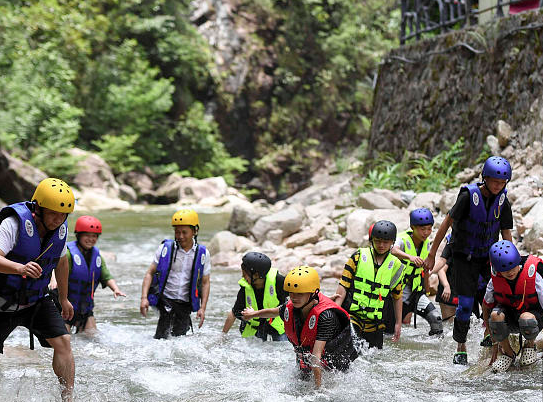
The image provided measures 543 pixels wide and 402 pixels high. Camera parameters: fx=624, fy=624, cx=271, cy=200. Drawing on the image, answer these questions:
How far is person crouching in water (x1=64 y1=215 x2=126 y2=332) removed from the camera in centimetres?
571

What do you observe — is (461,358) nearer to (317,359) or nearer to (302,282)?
(317,359)

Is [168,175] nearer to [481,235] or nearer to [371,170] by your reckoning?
[371,170]

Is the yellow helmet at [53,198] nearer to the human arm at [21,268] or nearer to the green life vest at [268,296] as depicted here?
the human arm at [21,268]

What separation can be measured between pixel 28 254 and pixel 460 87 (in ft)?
→ 35.0

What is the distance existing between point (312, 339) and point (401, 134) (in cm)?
1076

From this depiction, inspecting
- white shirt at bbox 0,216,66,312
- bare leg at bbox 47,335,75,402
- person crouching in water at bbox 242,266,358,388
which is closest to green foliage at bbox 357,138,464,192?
person crouching in water at bbox 242,266,358,388

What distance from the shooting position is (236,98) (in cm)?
3044

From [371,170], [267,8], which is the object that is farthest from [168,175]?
[371,170]

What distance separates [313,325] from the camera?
171 inches

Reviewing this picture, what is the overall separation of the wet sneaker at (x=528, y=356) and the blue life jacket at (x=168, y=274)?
2810mm

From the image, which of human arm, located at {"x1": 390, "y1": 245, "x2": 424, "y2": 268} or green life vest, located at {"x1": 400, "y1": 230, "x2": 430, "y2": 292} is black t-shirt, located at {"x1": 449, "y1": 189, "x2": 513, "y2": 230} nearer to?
human arm, located at {"x1": 390, "y1": 245, "x2": 424, "y2": 268}

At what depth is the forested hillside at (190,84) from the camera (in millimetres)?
22750

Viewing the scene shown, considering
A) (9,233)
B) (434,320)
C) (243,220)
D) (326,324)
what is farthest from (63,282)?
(243,220)

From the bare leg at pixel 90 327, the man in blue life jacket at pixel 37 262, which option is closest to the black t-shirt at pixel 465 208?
the man in blue life jacket at pixel 37 262
